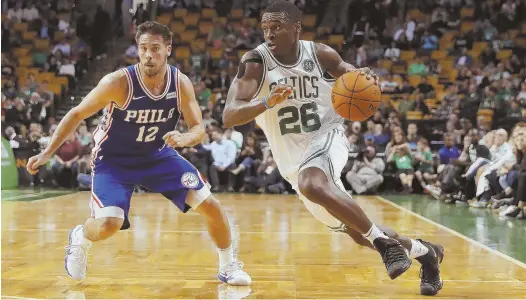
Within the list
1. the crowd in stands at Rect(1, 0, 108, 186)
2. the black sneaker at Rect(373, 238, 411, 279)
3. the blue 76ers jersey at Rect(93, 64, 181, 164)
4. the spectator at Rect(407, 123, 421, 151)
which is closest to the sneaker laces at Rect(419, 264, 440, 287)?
the black sneaker at Rect(373, 238, 411, 279)

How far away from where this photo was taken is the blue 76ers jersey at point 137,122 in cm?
470

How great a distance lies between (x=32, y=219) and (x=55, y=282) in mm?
4502

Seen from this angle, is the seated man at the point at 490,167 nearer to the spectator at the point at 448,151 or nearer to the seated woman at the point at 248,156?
the spectator at the point at 448,151

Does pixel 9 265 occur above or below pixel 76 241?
below

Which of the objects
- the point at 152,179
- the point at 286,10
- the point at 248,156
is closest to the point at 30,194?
the point at 248,156

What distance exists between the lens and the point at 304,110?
469 cm

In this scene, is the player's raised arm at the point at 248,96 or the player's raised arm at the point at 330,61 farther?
the player's raised arm at the point at 330,61

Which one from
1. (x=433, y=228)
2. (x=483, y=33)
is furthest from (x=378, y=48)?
(x=433, y=228)

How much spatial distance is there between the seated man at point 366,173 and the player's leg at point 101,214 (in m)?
9.38

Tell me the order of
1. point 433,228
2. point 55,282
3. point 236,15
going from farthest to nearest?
point 236,15 → point 433,228 → point 55,282

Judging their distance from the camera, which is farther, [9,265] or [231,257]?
[9,265]

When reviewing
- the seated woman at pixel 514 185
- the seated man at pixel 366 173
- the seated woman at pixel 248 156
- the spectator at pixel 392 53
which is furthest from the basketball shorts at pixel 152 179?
the spectator at pixel 392 53

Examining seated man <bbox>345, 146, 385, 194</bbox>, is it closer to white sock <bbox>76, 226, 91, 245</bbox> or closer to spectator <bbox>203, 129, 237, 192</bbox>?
spectator <bbox>203, 129, 237, 192</bbox>

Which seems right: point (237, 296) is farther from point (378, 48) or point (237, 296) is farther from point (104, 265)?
point (378, 48)
